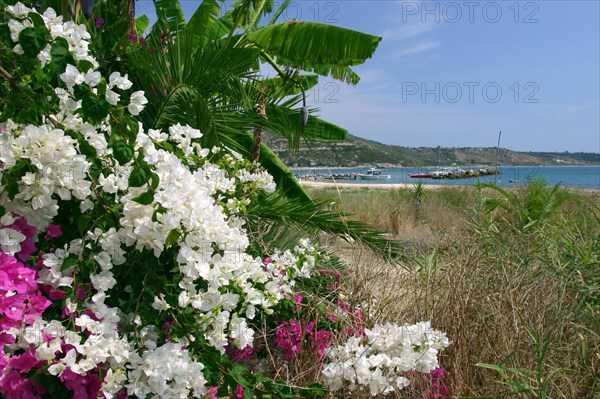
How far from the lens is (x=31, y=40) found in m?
1.66

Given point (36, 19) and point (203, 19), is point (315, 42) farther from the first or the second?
point (36, 19)

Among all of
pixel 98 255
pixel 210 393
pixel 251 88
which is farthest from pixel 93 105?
pixel 251 88

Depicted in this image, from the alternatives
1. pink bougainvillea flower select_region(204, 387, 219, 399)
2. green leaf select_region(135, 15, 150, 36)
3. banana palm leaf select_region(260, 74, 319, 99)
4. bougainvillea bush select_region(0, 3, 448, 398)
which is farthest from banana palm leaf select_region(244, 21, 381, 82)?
pink bougainvillea flower select_region(204, 387, 219, 399)

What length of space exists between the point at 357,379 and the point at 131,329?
874mm

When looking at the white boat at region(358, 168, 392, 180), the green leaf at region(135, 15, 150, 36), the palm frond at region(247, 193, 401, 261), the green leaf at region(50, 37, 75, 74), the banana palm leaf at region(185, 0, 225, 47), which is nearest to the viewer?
the green leaf at region(50, 37, 75, 74)

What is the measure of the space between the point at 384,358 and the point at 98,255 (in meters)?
1.14

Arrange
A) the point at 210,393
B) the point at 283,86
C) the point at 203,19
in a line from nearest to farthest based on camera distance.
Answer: the point at 210,393
the point at 283,86
the point at 203,19

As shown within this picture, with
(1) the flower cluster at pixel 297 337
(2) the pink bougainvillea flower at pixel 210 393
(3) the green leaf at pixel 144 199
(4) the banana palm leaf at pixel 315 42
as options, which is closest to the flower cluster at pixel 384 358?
(1) the flower cluster at pixel 297 337

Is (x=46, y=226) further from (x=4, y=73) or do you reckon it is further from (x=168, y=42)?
(x=168, y=42)

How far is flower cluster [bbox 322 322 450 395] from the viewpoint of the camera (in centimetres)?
201

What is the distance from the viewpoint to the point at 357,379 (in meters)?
2.01

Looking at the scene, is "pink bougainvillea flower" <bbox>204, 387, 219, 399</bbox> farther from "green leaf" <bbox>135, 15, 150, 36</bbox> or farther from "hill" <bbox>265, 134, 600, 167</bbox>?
"green leaf" <bbox>135, 15, 150, 36</bbox>

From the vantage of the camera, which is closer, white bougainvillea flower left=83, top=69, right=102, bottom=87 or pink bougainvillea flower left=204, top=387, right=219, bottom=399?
white bougainvillea flower left=83, top=69, right=102, bottom=87

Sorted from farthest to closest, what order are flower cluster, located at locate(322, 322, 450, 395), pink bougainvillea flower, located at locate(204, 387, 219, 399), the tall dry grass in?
the tall dry grass < pink bougainvillea flower, located at locate(204, 387, 219, 399) < flower cluster, located at locate(322, 322, 450, 395)
